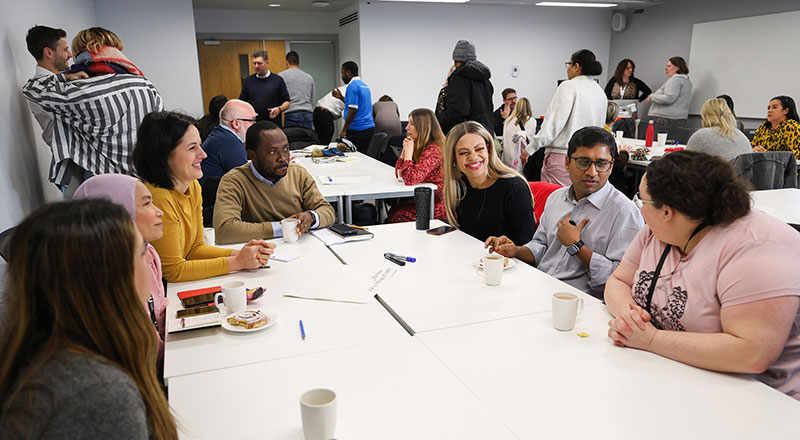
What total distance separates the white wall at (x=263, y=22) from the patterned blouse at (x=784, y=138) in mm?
7597

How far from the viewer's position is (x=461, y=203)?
9.16ft

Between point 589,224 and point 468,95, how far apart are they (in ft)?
9.63

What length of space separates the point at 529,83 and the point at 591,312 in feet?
29.0

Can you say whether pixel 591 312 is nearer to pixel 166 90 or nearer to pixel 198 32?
pixel 166 90

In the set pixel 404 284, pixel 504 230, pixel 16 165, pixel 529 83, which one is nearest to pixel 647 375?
pixel 404 284

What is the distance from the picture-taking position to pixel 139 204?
1.68m

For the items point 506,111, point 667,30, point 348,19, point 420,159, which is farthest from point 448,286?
point 667,30

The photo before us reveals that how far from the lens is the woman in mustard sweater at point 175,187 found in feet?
6.48

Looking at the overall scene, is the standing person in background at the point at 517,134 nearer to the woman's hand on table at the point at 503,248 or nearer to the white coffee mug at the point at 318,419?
the woman's hand on table at the point at 503,248

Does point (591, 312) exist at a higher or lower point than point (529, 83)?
lower

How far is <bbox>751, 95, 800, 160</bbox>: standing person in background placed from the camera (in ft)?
15.6

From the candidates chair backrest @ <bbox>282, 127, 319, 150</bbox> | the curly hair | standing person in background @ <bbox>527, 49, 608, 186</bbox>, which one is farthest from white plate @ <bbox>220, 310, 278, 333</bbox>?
chair backrest @ <bbox>282, 127, 319, 150</bbox>

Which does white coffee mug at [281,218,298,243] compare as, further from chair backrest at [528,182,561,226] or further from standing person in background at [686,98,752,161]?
standing person in background at [686,98,752,161]

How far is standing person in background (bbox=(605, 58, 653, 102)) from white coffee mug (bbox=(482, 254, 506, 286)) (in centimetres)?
785
